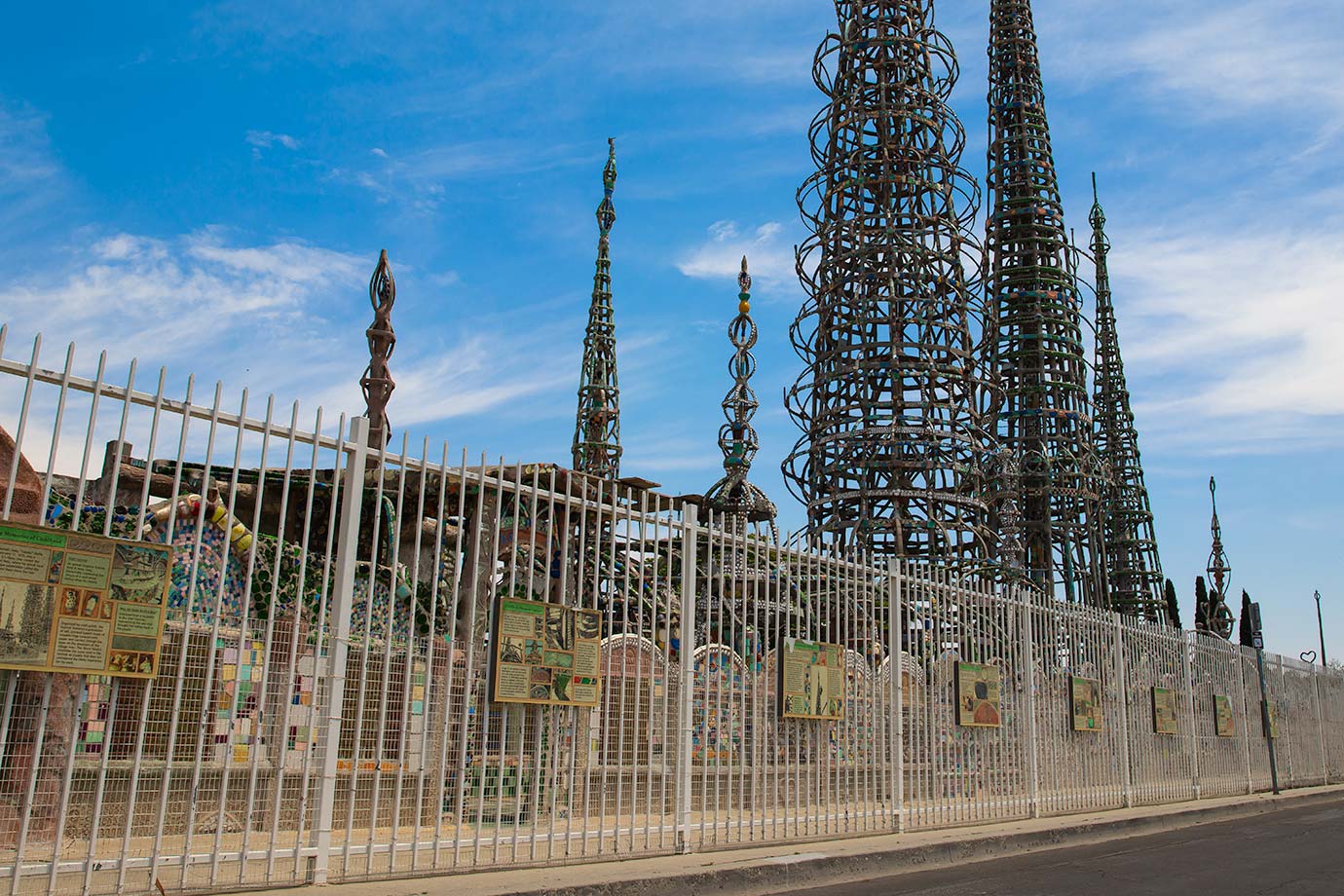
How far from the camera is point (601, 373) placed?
50438mm

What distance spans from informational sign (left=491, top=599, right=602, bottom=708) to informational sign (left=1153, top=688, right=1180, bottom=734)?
11.9m

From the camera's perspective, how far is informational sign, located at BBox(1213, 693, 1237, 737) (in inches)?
786

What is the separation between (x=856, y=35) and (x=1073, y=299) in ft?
51.9

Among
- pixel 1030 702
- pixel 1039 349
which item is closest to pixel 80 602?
pixel 1030 702

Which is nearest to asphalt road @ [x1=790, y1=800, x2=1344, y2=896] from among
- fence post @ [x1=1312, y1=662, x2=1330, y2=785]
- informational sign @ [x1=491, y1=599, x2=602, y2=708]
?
informational sign @ [x1=491, y1=599, x2=602, y2=708]

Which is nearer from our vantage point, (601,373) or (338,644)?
(338,644)

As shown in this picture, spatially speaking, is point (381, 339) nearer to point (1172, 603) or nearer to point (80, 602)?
point (80, 602)

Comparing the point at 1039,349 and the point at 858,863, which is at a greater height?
the point at 1039,349

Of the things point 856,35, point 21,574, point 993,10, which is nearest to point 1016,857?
point 21,574

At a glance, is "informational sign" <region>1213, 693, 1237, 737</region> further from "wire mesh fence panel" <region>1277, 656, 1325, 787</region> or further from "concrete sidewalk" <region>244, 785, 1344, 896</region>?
"concrete sidewalk" <region>244, 785, 1344, 896</region>

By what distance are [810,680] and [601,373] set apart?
40.1 meters

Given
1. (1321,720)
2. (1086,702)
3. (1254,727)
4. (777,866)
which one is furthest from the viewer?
(1321,720)

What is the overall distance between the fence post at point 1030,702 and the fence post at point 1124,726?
2735 mm

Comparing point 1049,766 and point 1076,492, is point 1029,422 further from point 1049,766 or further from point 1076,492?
point 1049,766
